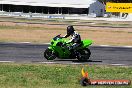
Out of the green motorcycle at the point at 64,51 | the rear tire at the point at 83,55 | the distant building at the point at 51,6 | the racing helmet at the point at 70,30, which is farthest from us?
the distant building at the point at 51,6

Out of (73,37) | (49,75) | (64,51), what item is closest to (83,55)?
(64,51)

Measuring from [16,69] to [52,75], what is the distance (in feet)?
6.43

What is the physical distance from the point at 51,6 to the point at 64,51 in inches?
2601

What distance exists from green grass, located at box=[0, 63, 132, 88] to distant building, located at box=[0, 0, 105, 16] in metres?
68.8

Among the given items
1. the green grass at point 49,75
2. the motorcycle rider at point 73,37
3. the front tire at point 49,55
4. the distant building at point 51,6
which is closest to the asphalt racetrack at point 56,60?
the front tire at point 49,55

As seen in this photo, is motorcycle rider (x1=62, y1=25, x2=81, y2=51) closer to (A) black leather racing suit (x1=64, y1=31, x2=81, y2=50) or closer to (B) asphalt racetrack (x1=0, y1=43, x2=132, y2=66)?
(A) black leather racing suit (x1=64, y1=31, x2=81, y2=50)

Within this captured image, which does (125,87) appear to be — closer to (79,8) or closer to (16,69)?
(16,69)

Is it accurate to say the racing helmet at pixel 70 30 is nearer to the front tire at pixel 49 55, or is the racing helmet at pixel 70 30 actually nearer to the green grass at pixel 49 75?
the front tire at pixel 49 55

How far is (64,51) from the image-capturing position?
2033 centimetres

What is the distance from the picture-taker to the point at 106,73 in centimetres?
1623

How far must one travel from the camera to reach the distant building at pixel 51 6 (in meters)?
86.6

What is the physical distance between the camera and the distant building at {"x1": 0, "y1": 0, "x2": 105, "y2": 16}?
86.6 meters

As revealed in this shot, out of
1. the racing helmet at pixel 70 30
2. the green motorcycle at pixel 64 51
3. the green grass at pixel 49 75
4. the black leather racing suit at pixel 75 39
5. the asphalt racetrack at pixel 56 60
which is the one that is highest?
the racing helmet at pixel 70 30

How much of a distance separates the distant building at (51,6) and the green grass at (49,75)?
68.8m
